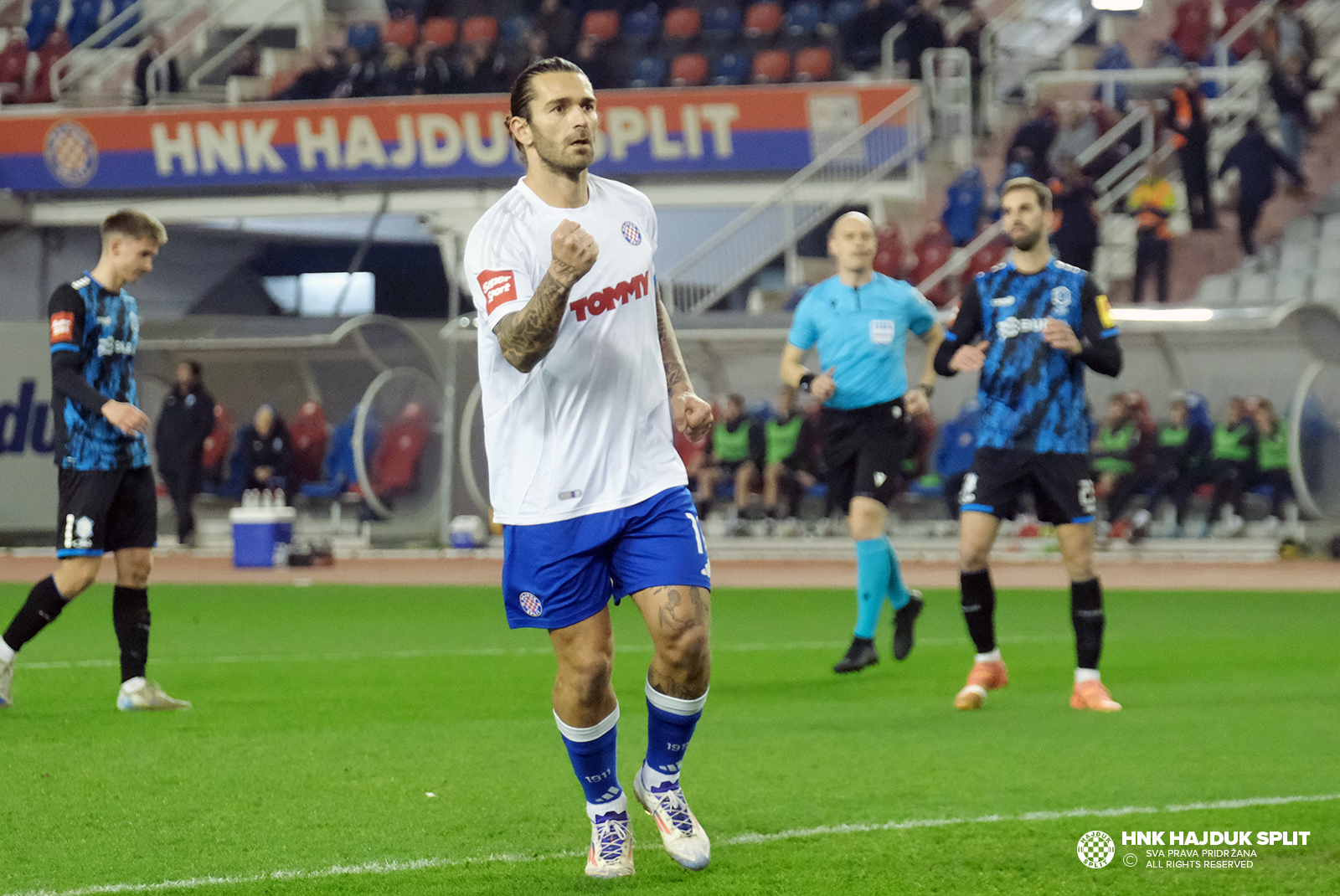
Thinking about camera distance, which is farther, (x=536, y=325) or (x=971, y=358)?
(x=971, y=358)

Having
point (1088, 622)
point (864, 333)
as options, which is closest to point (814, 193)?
point (864, 333)

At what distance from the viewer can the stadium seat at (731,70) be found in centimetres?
2483

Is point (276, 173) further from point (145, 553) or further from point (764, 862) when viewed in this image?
point (764, 862)

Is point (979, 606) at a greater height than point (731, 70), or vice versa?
point (731, 70)

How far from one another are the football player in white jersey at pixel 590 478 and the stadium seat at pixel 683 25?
72.1 feet

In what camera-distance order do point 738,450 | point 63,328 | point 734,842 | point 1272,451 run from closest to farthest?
point 734,842 → point 63,328 → point 1272,451 → point 738,450

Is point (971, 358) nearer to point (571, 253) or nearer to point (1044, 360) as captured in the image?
point (1044, 360)

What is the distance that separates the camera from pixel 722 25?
25703 mm

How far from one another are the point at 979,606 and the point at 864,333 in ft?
5.75

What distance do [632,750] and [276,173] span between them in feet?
64.5

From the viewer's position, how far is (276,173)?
24.5 m

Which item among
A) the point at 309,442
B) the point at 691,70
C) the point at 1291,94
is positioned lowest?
the point at 309,442

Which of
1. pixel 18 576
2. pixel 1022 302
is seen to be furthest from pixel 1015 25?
pixel 1022 302

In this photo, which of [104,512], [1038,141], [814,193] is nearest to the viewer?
[104,512]
